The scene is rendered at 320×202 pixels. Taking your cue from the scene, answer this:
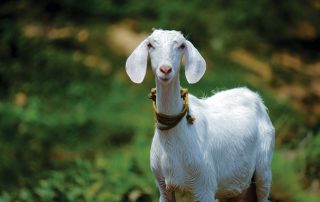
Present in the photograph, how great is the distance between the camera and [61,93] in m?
13.9

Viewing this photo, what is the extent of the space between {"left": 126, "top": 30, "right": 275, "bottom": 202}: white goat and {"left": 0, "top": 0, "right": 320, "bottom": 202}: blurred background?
349 cm

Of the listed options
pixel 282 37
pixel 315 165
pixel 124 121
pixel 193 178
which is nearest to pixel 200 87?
pixel 124 121

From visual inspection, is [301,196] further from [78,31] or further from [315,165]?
[78,31]

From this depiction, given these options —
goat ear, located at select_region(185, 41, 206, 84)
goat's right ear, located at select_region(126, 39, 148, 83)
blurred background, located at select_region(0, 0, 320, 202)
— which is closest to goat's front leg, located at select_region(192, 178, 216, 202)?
goat ear, located at select_region(185, 41, 206, 84)

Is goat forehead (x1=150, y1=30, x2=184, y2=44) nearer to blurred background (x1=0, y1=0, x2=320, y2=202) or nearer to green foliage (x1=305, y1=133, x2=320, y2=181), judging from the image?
blurred background (x1=0, y1=0, x2=320, y2=202)

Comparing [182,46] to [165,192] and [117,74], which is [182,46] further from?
[117,74]

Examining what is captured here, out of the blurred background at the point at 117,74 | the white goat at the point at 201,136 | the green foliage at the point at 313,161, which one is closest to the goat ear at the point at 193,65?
the white goat at the point at 201,136

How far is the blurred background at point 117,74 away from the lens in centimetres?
1182

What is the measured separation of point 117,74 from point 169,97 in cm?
939

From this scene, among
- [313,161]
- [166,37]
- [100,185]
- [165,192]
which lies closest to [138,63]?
[166,37]

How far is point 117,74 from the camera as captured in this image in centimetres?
1460

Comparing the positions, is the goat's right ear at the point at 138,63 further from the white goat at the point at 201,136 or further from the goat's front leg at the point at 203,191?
the goat's front leg at the point at 203,191

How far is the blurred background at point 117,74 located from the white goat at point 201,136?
3487mm

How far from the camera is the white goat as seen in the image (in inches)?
205
